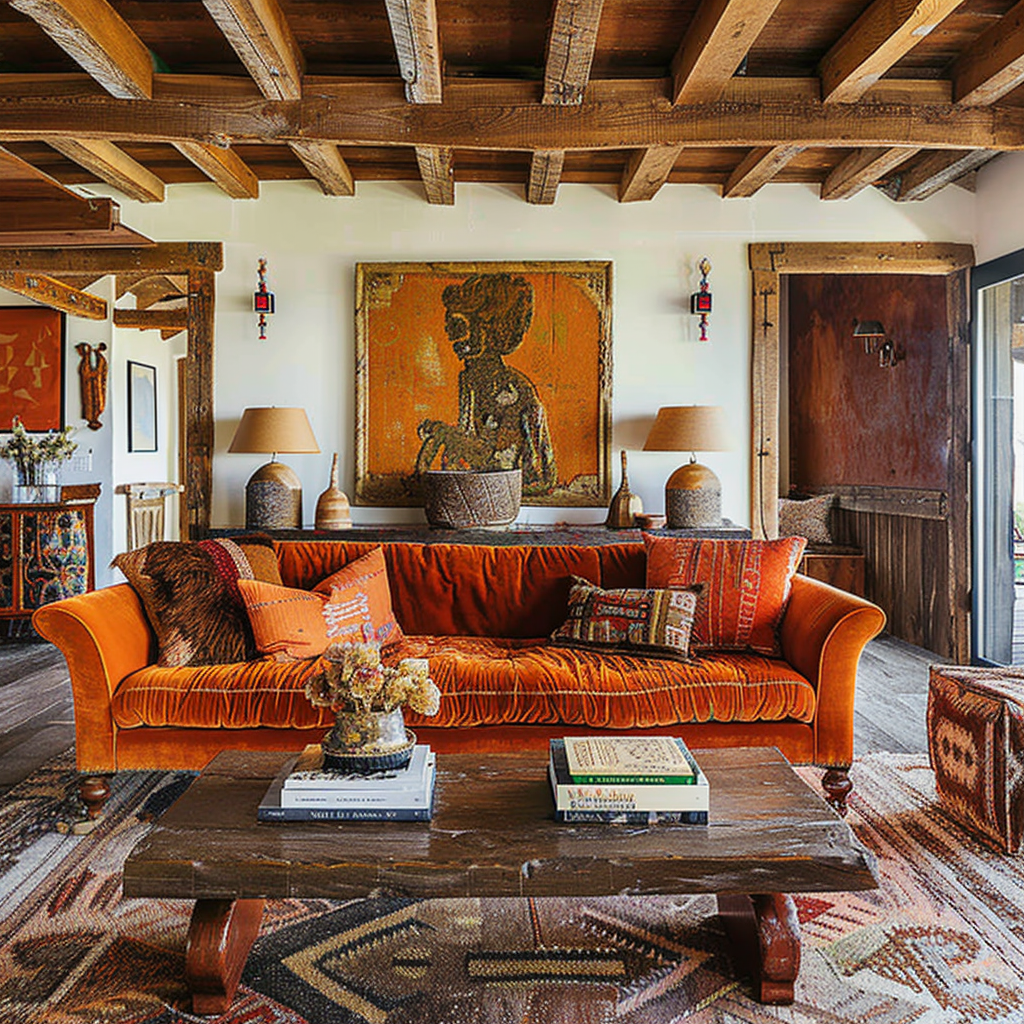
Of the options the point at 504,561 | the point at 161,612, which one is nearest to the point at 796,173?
the point at 504,561

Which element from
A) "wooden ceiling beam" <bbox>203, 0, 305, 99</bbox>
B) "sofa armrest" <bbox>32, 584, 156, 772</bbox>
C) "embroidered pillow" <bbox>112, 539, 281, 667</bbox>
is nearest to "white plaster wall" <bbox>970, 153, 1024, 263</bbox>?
"wooden ceiling beam" <bbox>203, 0, 305, 99</bbox>

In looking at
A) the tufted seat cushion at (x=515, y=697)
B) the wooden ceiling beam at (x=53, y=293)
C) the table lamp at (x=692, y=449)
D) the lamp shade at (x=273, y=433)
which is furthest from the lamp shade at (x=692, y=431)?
the wooden ceiling beam at (x=53, y=293)

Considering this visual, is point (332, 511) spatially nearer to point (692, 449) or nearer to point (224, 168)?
point (224, 168)

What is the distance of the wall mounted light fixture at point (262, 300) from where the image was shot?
5031mm

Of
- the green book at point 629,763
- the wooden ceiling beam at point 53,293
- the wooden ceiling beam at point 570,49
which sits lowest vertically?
the green book at point 629,763

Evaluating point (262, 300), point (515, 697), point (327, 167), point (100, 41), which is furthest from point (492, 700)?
point (262, 300)

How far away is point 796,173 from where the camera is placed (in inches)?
195

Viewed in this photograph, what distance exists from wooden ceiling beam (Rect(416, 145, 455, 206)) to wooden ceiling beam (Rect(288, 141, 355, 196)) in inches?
15.8

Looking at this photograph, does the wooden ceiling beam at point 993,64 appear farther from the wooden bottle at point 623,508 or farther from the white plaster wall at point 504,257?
the wooden bottle at point 623,508

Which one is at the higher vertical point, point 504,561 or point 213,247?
point 213,247

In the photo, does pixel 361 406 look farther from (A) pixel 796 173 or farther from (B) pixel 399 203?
(A) pixel 796 173

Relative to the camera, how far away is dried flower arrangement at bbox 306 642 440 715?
72.9 inches

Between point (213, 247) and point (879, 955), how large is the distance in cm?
466

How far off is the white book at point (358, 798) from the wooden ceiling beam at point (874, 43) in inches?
108
